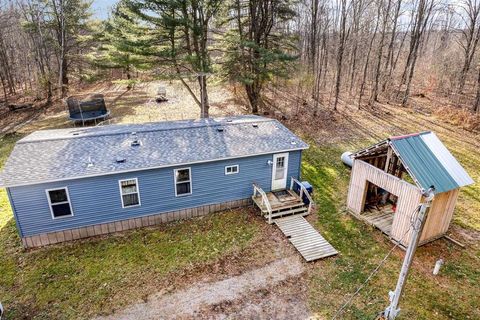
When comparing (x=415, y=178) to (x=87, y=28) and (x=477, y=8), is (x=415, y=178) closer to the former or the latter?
(x=477, y=8)

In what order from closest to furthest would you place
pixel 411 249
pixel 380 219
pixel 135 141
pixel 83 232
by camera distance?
pixel 411 249 → pixel 83 232 → pixel 380 219 → pixel 135 141

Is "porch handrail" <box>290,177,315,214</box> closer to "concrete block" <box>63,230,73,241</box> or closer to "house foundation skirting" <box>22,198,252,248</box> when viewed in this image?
"house foundation skirting" <box>22,198,252,248</box>

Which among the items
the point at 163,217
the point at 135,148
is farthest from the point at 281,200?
the point at 135,148

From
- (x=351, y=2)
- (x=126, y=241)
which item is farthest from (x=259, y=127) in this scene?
(x=351, y=2)

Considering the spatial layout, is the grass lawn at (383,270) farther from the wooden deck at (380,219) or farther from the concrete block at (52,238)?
the concrete block at (52,238)

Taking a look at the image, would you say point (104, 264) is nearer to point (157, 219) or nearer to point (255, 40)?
point (157, 219)

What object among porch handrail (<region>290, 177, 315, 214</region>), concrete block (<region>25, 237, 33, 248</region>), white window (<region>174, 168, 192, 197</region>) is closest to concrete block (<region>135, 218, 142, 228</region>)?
→ white window (<region>174, 168, 192, 197</region>)
